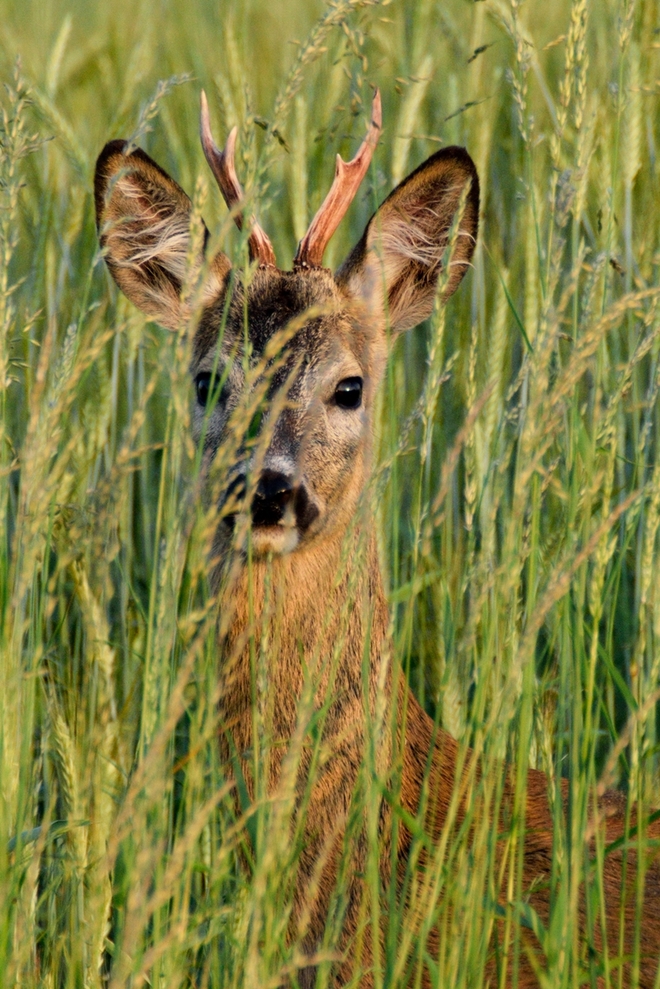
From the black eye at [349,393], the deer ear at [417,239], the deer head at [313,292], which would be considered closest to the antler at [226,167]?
the deer head at [313,292]

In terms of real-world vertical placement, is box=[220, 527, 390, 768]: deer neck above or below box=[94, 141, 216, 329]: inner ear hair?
below

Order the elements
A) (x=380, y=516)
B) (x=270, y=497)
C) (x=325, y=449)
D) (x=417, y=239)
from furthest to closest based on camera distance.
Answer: (x=417, y=239) → (x=325, y=449) → (x=380, y=516) → (x=270, y=497)

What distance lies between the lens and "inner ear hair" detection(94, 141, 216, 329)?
3426mm

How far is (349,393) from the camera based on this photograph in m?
3.57

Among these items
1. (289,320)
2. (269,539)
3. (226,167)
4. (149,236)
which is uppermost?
(226,167)

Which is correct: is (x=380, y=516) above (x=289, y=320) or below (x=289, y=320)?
below

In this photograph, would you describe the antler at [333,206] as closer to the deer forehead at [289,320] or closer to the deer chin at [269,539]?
the deer forehead at [289,320]

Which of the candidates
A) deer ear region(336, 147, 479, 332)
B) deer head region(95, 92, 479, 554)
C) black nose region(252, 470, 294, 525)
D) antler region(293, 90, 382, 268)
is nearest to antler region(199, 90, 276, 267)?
deer head region(95, 92, 479, 554)

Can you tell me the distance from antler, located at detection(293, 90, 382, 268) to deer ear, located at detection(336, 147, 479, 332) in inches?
3.6

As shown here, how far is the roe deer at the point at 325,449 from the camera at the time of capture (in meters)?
2.82

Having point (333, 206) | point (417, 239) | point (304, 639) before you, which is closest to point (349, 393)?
point (333, 206)

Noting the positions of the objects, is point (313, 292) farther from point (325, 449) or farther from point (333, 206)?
point (325, 449)

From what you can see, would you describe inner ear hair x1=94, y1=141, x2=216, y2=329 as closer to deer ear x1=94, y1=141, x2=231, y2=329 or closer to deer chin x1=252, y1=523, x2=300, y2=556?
deer ear x1=94, y1=141, x2=231, y2=329

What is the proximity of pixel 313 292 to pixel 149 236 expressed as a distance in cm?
56
